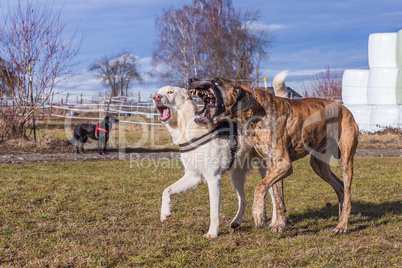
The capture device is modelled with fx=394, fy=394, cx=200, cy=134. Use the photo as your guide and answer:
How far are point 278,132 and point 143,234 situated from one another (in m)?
1.80

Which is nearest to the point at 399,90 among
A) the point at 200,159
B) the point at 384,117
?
the point at 384,117

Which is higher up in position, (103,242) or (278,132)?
(278,132)

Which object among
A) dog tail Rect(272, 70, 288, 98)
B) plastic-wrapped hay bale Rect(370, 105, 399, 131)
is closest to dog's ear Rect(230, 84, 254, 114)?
dog tail Rect(272, 70, 288, 98)

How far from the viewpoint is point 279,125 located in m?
4.14

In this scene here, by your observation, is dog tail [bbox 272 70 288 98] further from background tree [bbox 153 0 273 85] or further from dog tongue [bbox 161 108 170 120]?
background tree [bbox 153 0 273 85]

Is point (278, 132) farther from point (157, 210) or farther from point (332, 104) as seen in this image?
point (157, 210)

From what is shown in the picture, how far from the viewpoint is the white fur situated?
4.29m

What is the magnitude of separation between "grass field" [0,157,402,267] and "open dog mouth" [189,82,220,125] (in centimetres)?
127

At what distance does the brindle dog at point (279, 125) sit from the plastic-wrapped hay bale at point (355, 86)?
647 inches

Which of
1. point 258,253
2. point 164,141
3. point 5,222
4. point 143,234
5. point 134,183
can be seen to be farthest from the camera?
point 164,141

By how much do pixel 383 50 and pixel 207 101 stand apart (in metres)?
17.7

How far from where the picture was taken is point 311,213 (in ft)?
17.7

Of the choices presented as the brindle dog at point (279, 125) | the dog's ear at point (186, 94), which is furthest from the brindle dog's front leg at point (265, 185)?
the dog's ear at point (186, 94)

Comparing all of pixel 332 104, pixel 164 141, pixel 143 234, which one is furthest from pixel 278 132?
pixel 164 141
